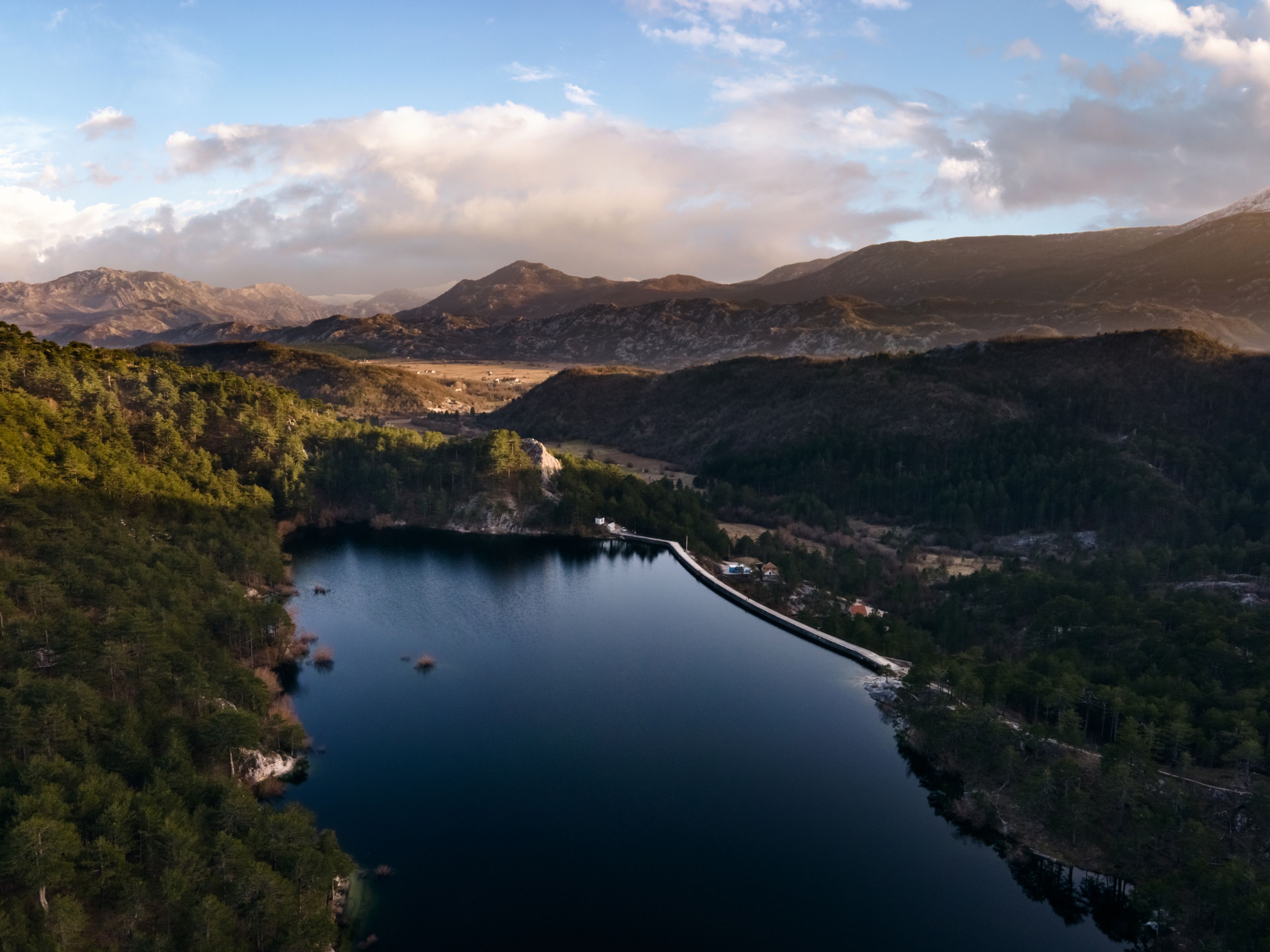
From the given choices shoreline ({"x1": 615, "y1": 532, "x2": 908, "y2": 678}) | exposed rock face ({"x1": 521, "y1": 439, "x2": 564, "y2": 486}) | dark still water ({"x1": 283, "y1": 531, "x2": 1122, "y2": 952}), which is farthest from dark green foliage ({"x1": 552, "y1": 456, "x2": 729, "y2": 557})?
dark still water ({"x1": 283, "y1": 531, "x2": 1122, "y2": 952})

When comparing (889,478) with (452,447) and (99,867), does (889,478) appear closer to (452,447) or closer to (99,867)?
(452,447)

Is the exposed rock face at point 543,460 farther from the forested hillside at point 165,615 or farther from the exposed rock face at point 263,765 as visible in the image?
the exposed rock face at point 263,765

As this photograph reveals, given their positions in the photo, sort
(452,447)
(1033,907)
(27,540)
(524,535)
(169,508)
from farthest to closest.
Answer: (452,447), (524,535), (169,508), (27,540), (1033,907)

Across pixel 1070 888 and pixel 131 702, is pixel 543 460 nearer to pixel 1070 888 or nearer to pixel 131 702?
pixel 131 702

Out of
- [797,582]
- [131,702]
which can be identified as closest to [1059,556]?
[797,582]

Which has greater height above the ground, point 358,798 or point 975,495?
point 975,495

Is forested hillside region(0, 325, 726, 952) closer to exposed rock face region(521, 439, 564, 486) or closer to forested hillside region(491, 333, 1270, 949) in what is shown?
exposed rock face region(521, 439, 564, 486)

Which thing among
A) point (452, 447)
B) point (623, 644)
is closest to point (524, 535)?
point (452, 447)
